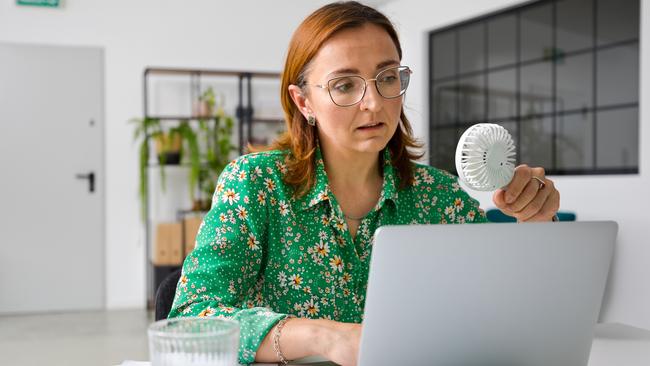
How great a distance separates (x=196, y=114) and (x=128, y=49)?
771 mm

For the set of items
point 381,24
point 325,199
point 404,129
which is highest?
point 381,24

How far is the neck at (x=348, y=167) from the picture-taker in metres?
1.46

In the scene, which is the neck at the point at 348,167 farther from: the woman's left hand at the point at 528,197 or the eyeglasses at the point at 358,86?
the woman's left hand at the point at 528,197

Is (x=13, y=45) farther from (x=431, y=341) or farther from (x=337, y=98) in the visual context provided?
(x=431, y=341)

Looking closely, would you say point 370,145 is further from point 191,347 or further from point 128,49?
point 128,49

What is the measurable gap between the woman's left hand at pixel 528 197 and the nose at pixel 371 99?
301mm

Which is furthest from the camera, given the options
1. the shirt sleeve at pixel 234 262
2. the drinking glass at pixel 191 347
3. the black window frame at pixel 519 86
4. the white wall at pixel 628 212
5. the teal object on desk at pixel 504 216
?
the black window frame at pixel 519 86

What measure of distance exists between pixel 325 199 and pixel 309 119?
197mm

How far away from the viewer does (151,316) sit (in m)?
5.05

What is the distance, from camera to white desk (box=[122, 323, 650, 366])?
952 millimetres

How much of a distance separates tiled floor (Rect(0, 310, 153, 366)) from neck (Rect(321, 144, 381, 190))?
98.6 inches

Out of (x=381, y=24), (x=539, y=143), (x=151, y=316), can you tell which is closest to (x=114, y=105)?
(x=151, y=316)

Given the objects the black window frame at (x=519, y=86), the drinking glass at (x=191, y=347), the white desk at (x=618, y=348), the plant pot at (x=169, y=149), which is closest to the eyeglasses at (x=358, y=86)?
the white desk at (x=618, y=348)

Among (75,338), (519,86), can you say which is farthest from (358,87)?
(75,338)
